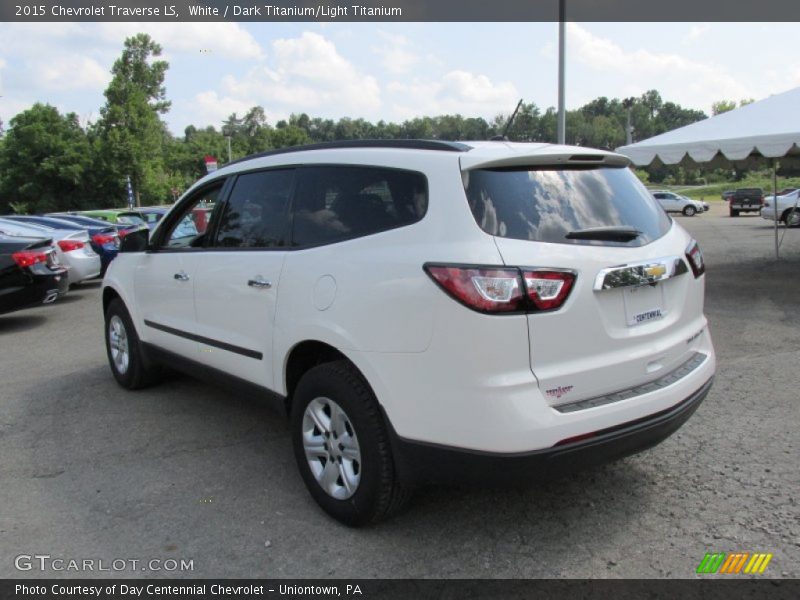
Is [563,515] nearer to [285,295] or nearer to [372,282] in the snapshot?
[372,282]

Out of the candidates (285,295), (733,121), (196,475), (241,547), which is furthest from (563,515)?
(733,121)

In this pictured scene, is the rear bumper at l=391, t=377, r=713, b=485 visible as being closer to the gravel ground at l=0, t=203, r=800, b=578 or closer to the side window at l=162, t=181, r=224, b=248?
the gravel ground at l=0, t=203, r=800, b=578

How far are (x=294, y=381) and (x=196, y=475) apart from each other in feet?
3.07

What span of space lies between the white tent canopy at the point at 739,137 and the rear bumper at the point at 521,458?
8867 mm

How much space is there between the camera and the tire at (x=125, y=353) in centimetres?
525

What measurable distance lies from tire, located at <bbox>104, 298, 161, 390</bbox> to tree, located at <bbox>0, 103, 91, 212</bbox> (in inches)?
1283

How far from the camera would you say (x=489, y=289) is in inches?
99.0

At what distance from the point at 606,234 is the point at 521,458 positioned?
3.53 feet

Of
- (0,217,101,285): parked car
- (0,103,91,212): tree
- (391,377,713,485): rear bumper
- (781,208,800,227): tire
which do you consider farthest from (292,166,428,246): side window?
(0,103,91,212): tree

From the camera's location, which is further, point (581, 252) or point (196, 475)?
point (196, 475)

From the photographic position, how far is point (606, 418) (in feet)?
8.80

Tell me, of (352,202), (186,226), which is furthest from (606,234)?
(186,226)

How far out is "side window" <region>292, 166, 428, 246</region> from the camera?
292 cm
